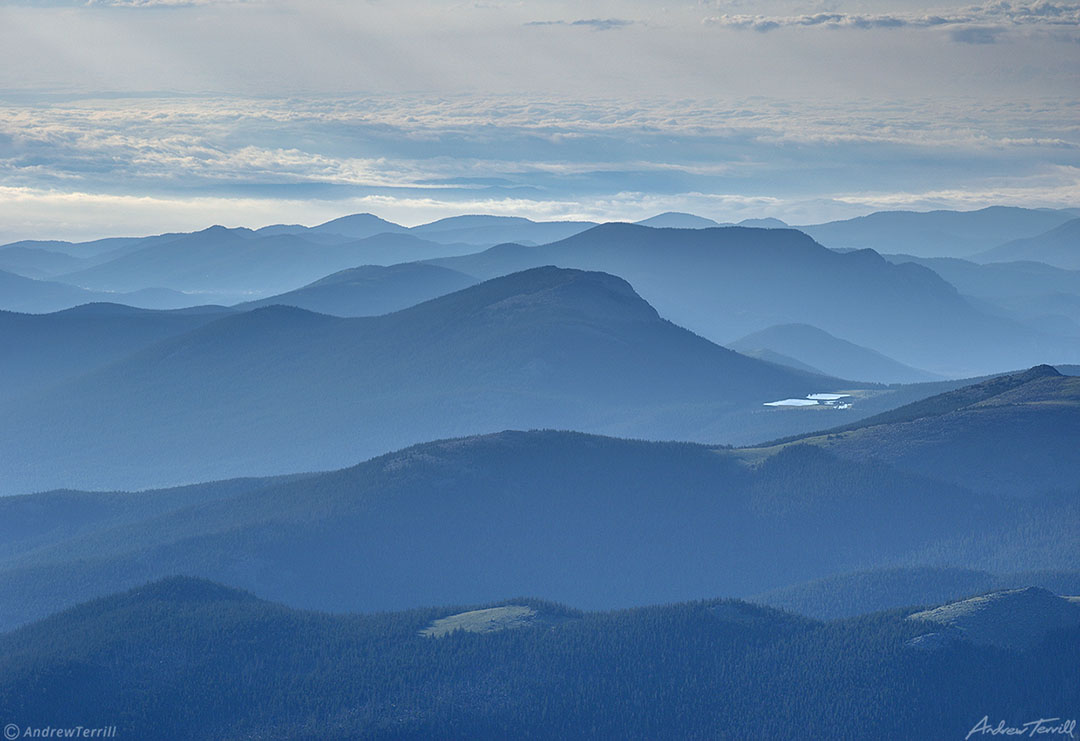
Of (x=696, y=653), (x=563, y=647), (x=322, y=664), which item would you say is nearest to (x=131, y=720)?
(x=322, y=664)

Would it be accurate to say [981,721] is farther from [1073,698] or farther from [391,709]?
[391,709]

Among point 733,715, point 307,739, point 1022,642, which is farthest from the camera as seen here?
point 1022,642

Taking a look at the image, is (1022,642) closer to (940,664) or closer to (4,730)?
(940,664)

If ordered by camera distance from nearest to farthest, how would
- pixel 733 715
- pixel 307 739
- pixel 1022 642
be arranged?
pixel 307 739 < pixel 733 715 < pixel 1022 642

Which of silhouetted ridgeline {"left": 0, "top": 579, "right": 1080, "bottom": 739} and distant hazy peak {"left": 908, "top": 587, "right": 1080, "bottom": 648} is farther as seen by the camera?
distant hazy peak {"left": 908, "top": 587, "right": 1080, "bottom": 648}

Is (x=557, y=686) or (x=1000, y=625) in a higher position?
(x=1000, y=625)

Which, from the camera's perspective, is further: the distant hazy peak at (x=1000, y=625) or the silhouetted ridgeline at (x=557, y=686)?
the distant hazy peak at (x=1000, y=625)

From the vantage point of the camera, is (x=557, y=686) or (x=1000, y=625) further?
(x=1000, y=625)

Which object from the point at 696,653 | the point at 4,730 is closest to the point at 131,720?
the point at 4,730

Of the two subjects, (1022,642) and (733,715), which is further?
(1022,642)
